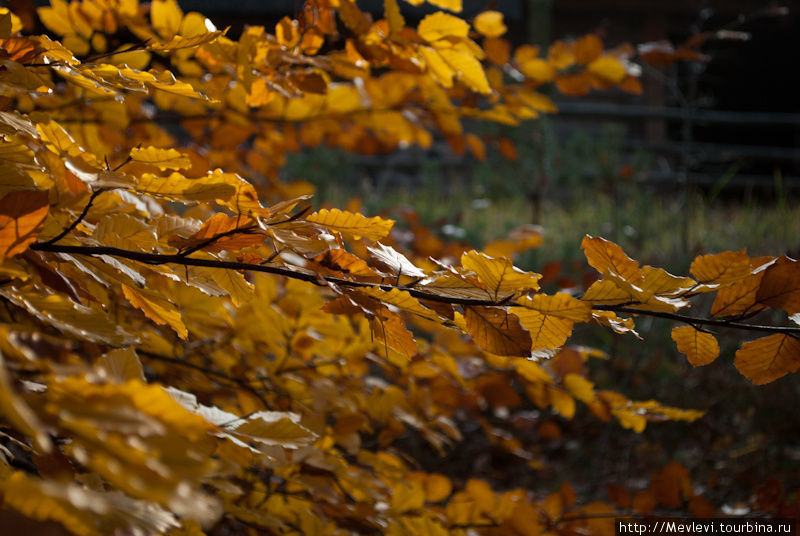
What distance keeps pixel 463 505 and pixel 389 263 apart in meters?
0.81

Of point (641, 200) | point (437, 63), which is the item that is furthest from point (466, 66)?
point (641, 200)

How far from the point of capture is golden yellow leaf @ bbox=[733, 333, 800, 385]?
586mm

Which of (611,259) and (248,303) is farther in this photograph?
(248,303)

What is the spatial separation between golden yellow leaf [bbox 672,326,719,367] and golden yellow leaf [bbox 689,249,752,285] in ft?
0.18

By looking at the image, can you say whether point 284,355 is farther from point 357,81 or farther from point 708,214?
point 708,214

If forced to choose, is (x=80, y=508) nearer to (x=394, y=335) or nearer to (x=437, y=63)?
(x=394, y=335)

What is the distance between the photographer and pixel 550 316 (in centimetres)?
58

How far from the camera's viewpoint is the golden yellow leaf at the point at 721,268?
57 centimetres

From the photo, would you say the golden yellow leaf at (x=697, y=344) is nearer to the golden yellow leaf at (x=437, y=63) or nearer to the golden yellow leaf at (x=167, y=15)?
the golden yellow leaf at (x=437, y=63)

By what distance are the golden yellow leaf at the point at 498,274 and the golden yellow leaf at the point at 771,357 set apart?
0.68ft

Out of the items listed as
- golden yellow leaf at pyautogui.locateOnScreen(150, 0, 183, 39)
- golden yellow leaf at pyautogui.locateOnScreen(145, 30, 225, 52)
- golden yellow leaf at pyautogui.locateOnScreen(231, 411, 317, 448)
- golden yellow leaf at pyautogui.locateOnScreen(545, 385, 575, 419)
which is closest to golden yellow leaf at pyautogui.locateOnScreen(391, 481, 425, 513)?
golden yellow leaf at pyautogui.locateOnScreen(545, 385, 575, 419)

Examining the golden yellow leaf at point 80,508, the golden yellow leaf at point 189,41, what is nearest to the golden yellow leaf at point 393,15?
the golden yellow leaf at point 189,41

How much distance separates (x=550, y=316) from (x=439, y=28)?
53cm

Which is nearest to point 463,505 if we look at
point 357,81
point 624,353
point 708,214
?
point 357,81
